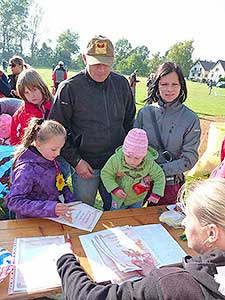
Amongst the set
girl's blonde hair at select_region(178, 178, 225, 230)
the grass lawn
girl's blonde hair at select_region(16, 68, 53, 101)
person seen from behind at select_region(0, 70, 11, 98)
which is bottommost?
the grass lawn

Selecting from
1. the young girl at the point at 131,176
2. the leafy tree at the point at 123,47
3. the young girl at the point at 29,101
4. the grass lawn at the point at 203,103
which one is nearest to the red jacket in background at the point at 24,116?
the young girl at the point at 29,101

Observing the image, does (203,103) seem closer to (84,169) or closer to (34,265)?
(84,169)

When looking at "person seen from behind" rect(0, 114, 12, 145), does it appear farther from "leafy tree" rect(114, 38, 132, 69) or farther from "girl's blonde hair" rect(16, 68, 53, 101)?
→ "leafy tree" rect(114, 38, 132, 69)

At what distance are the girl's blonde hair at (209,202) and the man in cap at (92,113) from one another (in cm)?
144

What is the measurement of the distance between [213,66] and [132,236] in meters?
69.4

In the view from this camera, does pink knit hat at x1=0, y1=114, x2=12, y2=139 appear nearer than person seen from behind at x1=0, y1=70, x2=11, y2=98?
Yes

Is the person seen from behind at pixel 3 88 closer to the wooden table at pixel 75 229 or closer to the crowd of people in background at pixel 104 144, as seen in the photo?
the crowd of people in background at pixel 104 144

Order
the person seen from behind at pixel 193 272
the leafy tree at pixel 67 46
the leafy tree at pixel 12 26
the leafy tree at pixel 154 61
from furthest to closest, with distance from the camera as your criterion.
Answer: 1. the leafy tree at pixel 12 26
2. the leafy tree at pixel 67 46
3. the leafy tree at pixel 154 61
4. the person seen from behind at pixel 193 272

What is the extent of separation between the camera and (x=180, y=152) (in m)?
2.57

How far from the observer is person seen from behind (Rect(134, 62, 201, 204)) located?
2.44 metres

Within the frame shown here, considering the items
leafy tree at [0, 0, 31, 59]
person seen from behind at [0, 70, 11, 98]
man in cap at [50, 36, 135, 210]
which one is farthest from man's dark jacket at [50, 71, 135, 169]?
leafy tree at [0, 0, 31, 59]

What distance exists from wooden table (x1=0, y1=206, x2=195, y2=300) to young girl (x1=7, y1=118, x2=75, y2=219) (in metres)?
0.08

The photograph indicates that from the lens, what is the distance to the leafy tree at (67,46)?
5744 cm

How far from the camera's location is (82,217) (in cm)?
206
